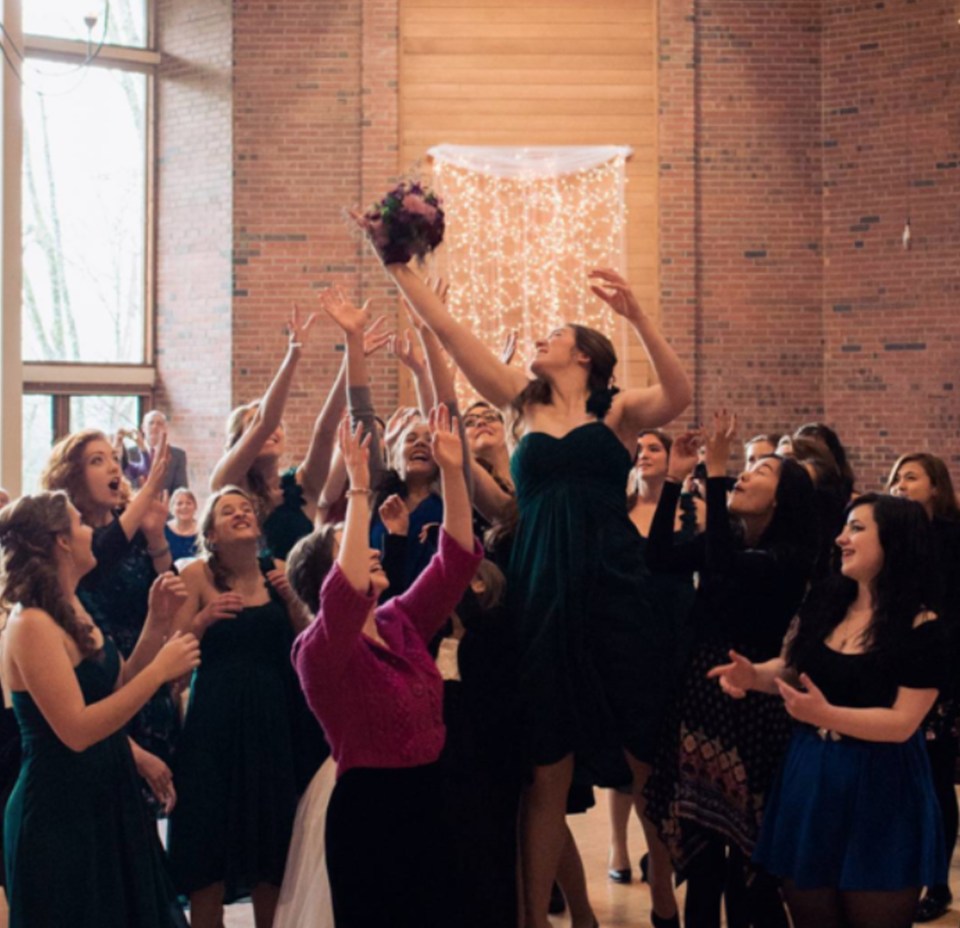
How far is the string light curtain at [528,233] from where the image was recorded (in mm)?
11539

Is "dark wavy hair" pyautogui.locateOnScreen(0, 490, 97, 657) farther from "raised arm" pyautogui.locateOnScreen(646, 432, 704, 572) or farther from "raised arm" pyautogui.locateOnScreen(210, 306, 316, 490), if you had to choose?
"raised arm" pyautogui.locateOnScreen(646, 432, 704, 572)

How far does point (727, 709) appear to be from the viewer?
436 centimetres

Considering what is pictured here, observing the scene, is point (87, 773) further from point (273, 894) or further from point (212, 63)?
point (212, 63)

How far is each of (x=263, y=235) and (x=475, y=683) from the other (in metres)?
7.88

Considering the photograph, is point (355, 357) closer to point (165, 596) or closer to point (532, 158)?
point (165, 596)

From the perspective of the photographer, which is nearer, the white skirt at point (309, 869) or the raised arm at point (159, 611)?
the raised arm at point (159, 611)

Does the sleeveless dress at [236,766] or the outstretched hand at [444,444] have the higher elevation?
the outstretched hand at [444,444]

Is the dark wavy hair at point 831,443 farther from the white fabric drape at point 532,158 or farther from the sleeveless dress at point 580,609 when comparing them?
the white fabric drape at point 532,158

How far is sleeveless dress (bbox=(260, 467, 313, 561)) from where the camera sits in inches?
204

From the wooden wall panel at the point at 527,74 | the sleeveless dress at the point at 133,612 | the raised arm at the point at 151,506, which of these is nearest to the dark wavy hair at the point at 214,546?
the raised arm at the point at 151,506

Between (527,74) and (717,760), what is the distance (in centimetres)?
816

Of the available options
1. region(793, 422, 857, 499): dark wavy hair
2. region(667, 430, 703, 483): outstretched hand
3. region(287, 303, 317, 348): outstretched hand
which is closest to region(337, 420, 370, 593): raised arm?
region(667, 430, 703, 483): outstretched hand

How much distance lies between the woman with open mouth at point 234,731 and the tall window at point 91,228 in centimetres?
825

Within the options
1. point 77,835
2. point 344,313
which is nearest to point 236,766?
point 77,835
